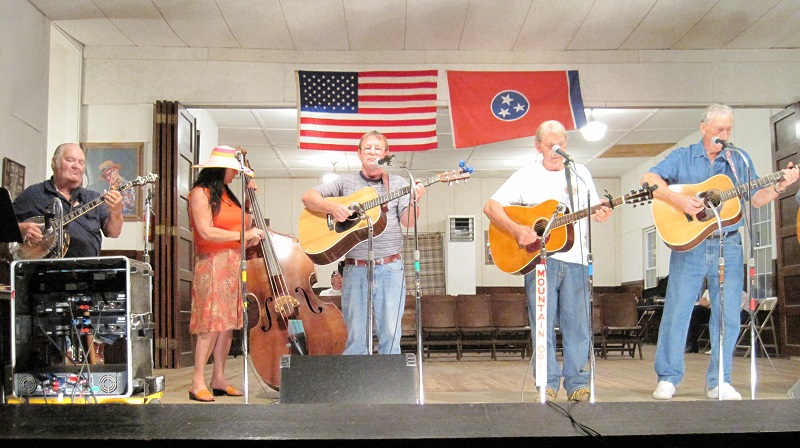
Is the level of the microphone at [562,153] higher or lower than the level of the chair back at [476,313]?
higher

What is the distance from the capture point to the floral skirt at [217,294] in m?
4.34

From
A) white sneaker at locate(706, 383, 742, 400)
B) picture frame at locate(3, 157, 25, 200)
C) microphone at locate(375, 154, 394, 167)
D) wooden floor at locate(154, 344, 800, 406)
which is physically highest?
picture frame at locate(3, 157, 25, 200)

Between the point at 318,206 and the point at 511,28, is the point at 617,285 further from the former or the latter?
the point at 318,206

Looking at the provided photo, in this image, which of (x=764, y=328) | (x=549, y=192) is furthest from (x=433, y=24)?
(x=764, y=328)

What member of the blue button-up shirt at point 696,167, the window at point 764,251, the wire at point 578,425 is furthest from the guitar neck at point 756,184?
the window at point 764,251

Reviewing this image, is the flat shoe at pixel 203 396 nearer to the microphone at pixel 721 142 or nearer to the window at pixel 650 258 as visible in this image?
the microphone at pixel 721 142

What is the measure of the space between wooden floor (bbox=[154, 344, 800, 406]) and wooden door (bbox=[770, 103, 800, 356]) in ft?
1.15

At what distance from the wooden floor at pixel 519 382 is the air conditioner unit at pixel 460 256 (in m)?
6.64

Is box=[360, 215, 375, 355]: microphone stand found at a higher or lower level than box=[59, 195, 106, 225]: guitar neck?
lower

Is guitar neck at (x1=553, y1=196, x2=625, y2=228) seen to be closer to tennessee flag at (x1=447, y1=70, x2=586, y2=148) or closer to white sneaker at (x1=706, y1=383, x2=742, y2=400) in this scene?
white sneaker at (x1=706, y1=383, x2=742, y2=400)

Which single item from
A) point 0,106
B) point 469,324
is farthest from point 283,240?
point 469,324

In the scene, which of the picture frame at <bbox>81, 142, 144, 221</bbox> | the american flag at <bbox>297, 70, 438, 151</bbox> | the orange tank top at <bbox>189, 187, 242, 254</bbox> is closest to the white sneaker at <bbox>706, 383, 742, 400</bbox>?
the orange tank top at <bbox>189, 187, 242, 254</bbox>

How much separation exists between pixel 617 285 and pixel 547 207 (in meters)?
13.3

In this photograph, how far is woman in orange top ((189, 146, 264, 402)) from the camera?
4.34m
